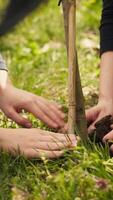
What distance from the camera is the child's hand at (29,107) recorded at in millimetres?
2084

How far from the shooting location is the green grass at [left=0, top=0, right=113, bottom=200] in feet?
5.54

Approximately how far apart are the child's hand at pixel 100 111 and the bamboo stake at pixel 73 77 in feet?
0.54

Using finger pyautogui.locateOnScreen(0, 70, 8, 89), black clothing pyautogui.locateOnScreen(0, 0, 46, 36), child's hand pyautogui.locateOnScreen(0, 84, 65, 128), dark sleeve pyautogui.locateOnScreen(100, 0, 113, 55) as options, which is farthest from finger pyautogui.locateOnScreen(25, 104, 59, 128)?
black clothing pyautogui.locateOnScreen(0, 0, 46, 36)

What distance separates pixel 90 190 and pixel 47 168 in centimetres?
30

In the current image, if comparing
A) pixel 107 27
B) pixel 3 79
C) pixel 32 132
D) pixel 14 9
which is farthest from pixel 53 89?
pixel 32 132

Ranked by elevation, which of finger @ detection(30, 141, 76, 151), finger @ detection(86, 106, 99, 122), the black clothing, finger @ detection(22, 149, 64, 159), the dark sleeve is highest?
the black clothing

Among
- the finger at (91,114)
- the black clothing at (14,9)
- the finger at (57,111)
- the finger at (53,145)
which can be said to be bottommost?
the finger at (53,145)

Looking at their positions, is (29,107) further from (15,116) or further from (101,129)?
(101,129)

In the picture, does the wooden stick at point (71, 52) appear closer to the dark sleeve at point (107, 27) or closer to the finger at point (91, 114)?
the finger at point (91, 114)

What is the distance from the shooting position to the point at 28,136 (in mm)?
1986

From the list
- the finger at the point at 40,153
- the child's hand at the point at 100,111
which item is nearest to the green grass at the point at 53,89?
the finger at the point at 40,153

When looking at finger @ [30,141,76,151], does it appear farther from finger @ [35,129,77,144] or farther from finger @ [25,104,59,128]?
finger @ [25,104,59,128]

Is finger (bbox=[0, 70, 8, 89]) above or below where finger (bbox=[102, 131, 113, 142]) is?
above

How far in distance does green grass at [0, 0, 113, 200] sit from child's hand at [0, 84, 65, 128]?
19 centimetres
